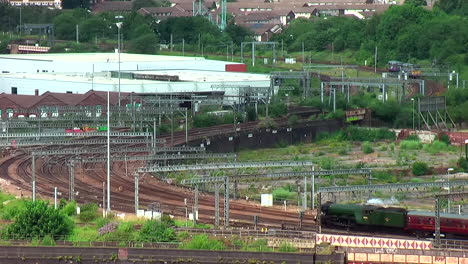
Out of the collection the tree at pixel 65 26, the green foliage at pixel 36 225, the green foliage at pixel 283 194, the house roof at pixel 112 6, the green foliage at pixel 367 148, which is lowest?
the green foliage at pixel 283 194

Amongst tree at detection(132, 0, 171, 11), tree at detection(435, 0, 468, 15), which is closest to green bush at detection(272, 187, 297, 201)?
tree at detection(435, 0, 468, 15)

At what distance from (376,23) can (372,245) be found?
6096 centimetres

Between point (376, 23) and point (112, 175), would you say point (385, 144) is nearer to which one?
point (112, 175)

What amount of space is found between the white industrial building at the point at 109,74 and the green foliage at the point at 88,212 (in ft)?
76.3

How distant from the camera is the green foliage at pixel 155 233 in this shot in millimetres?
24656

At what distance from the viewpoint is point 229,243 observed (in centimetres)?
2428

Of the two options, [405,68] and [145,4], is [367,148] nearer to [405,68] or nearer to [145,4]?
[405,68]

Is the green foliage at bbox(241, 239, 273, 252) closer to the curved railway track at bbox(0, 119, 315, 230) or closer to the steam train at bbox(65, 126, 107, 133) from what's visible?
the curved railway track at bbox(0, 119, 315, 230)

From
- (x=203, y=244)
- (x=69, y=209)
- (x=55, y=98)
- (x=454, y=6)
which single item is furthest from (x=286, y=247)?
(x=454, y=6)

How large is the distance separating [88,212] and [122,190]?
6024 mm

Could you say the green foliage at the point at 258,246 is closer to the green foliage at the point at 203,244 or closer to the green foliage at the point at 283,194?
the green foliage at the point at 203,244

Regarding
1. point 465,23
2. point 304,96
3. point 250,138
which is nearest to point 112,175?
point 250,138

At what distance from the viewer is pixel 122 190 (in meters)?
34.8

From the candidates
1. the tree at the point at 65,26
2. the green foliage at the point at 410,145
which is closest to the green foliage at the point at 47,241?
the green foliage at the point at 410,145
